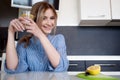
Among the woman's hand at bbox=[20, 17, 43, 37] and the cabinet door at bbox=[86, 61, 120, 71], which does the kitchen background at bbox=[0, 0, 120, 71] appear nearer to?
the cabinet door at bbox=[86, 61, 120, 71]

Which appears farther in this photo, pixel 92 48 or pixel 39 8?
pixel 92 48

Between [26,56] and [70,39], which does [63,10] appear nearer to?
[70,39]

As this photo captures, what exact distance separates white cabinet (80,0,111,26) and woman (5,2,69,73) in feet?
4.61

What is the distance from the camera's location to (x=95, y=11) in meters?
2.61

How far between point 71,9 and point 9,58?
6.41 ft

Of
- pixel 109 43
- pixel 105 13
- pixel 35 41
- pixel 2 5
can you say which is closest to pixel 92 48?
pixel 109 43

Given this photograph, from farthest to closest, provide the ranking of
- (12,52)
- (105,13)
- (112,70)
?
(105,13) → (112,70) → (12,52)

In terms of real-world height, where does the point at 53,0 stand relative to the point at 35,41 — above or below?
above

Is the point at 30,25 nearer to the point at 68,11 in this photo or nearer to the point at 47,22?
the point at 47,22

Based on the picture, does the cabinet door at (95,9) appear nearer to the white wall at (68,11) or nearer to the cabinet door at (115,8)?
the cabinet door at (115,8)

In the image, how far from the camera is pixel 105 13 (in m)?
2.59

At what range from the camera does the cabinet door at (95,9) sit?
8.49 ft

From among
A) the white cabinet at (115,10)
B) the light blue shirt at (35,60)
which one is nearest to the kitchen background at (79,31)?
the white cabinet at (115,10)

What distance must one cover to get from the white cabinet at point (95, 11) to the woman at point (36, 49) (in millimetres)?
1404
